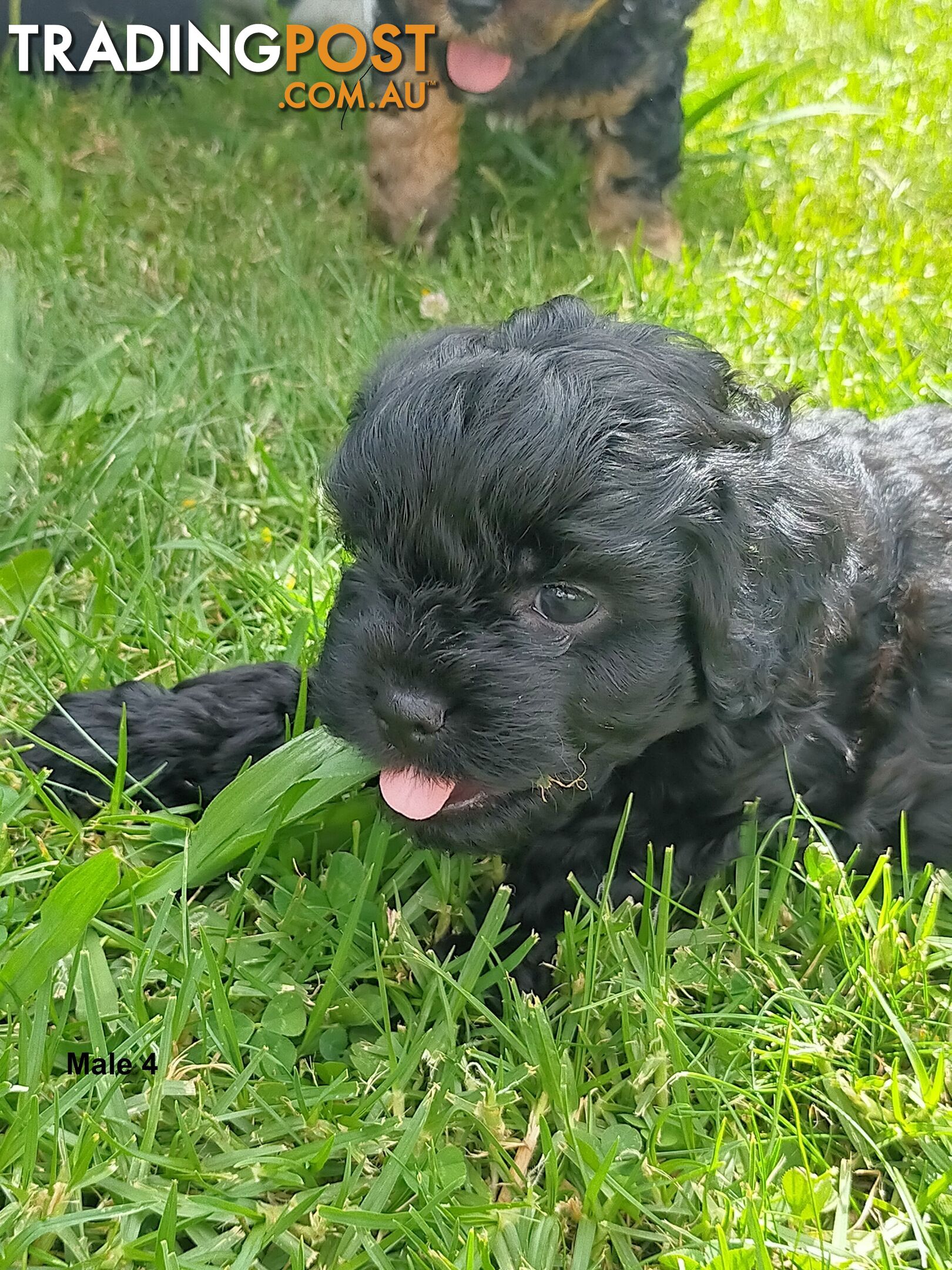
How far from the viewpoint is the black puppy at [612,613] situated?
4.98ft

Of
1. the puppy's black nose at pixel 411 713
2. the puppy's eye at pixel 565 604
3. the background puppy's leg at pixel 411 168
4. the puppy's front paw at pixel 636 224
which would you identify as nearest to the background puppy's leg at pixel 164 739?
the puppy's black nose at pixel 411 713

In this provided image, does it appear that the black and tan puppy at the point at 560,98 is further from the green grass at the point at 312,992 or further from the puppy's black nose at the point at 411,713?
the puppy's black nose at the point at 411,713

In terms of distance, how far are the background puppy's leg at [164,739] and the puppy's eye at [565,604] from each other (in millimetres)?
700

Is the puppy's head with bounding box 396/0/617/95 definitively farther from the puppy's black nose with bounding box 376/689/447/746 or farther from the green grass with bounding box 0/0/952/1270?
the puppy's black nose with bounding box 376/689/447/746

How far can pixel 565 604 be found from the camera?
1.56 meters

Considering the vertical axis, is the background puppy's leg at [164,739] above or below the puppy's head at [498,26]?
below

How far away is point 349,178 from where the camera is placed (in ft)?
12.8

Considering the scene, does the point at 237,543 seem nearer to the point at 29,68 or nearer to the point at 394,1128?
the point at 394,1128

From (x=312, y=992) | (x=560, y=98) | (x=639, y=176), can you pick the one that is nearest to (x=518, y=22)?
(x=560, y=98)

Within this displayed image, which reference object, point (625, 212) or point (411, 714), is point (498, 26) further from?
point (411, 714)

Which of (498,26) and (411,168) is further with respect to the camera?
(411,168)

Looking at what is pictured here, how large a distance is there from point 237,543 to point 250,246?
1.30m

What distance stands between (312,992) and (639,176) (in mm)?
3133

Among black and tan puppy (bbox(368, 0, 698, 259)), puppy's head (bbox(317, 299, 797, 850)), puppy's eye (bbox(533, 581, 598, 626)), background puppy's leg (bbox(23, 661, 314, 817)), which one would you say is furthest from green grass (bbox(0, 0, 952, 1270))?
black and tan puppy (bbox(368, 0, 698, 259))
